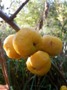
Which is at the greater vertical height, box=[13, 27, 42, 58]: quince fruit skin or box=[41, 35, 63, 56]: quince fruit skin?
box=[13, 27, 42, 58]: quince fruit skin

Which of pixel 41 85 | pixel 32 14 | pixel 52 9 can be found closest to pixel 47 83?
pixel 41 85

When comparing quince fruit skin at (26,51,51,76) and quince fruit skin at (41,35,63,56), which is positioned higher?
quince fruit skin at (41,35,63,56)

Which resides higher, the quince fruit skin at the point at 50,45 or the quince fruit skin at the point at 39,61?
the quince fruit skin at the point at 50,45

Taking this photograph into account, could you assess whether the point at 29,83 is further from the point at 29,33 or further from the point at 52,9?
the point at 52,9

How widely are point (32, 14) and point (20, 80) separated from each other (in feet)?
16.9

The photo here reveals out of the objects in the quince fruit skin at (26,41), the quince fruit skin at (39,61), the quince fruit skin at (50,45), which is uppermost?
the quince fruit skin at (26,41)

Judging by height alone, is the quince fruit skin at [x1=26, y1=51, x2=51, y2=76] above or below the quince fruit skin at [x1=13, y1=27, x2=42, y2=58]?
below

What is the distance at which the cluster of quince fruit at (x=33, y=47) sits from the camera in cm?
64

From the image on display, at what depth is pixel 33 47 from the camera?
65 centimetres

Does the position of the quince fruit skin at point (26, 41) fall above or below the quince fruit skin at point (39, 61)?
above

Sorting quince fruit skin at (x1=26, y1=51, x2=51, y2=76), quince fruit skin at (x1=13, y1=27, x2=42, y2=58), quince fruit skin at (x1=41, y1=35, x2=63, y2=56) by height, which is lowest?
quince fruit skin at (x1=26, y1=51, x2=51, y2=76)

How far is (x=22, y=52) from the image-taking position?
0.65m

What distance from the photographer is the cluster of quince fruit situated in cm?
64

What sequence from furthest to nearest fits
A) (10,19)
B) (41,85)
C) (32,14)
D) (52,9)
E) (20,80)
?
(32,14) → (52,9) → (20,80) → (41,85) → (10,19)
